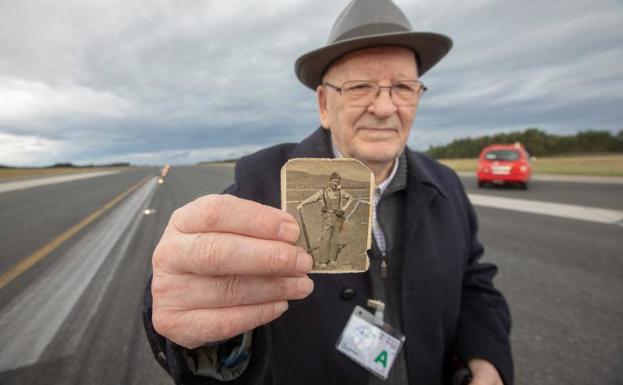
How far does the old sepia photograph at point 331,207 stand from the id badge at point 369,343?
71 centimetres

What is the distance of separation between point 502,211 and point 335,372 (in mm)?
9020

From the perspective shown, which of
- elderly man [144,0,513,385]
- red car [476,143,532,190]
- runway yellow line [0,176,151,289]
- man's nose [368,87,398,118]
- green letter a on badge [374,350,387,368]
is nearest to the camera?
elderly man [144,0,513,385]

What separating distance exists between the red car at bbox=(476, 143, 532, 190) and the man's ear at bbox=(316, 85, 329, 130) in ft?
45.1

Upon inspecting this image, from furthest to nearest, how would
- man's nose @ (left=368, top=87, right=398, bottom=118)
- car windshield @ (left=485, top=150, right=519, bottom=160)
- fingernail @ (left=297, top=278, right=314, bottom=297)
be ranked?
car windshield @ (left=485, top=150, right=519, bottom=160)
man's nose @ (left=368, top=87, right=398, bottom=118)
fingernail @ (left=297, top=278, right=314, bottom=297)

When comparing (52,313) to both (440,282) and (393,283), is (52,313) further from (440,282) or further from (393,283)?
(440,282)

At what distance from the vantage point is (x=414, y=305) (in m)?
1.67

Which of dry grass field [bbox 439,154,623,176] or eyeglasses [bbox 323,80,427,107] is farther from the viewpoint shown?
dry grass field [bbox 439,154,623,176]

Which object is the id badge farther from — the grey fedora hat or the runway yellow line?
the runway yellow line

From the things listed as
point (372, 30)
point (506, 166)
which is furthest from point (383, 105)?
point (506, 166)

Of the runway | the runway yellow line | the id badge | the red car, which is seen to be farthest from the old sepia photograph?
the red car

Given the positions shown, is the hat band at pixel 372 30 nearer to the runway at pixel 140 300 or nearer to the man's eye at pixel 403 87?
the man's eye at pixel 403 87

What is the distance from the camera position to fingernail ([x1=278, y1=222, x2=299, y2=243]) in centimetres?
84

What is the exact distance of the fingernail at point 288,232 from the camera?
84 cm

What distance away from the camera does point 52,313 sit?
321 cm
